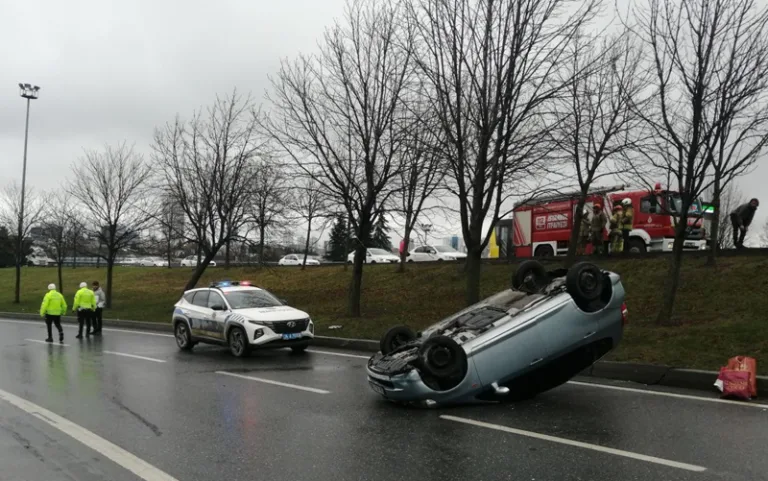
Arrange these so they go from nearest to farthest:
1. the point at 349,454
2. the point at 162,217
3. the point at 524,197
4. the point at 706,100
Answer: the point at 349,454, the point at 706,100, the point at 524,197, the point at 162,217

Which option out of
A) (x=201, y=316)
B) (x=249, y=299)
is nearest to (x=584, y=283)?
(x=249, y=299)

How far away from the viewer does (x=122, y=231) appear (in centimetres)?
2927

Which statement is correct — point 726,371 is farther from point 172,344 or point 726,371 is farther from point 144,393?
point 172,344

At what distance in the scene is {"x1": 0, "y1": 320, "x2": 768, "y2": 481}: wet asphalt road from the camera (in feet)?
17.2

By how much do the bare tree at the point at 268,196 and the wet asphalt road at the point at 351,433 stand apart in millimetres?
9258

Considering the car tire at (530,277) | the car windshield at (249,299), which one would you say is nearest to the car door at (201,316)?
the car windshield at (249,299)

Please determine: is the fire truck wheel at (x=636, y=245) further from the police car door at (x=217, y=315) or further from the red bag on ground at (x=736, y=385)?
the police car door at (x=217, y=315)

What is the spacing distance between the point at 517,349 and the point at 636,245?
1562 cm

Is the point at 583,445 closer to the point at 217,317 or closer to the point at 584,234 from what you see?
the point at 217,317

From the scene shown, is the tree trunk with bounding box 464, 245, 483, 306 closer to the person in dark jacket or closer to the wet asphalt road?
the wet asphalt road

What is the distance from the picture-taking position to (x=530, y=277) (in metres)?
8.67

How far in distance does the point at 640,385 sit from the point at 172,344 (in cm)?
1140

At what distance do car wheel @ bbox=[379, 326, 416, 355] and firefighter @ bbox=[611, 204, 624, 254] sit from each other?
13.5m

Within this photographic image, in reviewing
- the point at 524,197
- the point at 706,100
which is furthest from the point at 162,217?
the point at 706,100
